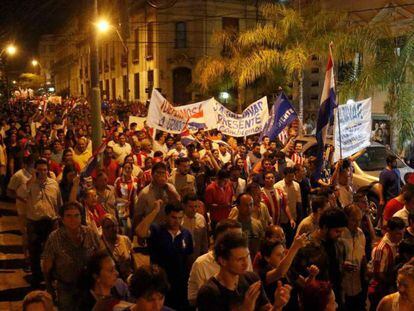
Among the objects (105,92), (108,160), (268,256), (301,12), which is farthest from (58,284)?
(105,92)

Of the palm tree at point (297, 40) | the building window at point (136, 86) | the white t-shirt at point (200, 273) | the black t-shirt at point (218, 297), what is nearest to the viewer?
the black t-shirt at point (218, 297)

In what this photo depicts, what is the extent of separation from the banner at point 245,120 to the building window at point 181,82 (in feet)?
88.4

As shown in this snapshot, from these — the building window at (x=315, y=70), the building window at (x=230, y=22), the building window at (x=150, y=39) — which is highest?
the building window at (x=230, y=22)

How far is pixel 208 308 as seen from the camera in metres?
3.51

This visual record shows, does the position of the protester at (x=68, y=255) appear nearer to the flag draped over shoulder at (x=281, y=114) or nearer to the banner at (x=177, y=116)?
the banner at (x=177, y=116)

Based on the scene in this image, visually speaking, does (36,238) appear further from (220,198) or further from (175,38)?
(175,38)

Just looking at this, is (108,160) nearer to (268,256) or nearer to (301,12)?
(268,256)

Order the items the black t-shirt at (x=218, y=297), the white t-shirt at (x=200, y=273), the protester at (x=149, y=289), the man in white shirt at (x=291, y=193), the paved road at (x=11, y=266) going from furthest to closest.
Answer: the man in white shirt at (x=291, y=193), the paved road at (x=11, y=266), the white t-shirt at (x=200, y=273), the black t-shirt at (x=218, y=297), the protester at (x=149, y=289)

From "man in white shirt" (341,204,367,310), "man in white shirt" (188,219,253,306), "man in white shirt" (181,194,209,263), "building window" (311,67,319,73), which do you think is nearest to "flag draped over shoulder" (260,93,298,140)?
"man in white shirt" (181,194,209,263)

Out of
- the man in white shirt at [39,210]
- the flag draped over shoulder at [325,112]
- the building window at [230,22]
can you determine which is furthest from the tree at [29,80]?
the flag draped over shoulder at [325,112]

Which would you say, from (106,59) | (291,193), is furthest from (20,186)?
(106,59)

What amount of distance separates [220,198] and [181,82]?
3306 centimetres

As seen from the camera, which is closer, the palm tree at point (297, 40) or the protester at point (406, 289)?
the protester at point (406, 289)

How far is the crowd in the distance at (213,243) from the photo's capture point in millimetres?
3645
